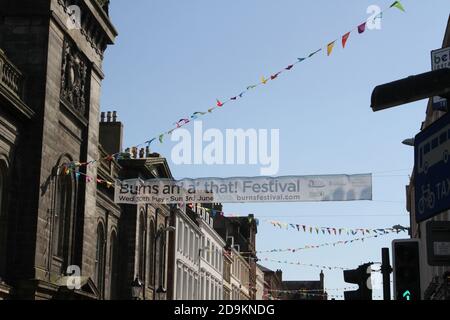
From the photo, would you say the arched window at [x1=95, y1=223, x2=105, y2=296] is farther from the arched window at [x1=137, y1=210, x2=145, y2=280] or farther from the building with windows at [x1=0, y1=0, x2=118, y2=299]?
A: the arched window at [x1=137, y1=210, x2=145, y2=280]

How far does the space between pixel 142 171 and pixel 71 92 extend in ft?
48.6

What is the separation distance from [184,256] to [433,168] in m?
48.1

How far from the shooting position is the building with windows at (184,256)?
2012 inches

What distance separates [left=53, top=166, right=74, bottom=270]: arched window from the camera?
94.8 ft

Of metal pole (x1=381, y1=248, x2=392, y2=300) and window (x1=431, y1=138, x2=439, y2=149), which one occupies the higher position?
window (x1=431, y1=138, x2=439, y2=149)

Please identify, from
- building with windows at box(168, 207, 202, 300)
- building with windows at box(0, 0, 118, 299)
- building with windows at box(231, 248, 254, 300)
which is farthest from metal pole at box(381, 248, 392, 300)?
building with windows at box(231, 248, 254, 300)

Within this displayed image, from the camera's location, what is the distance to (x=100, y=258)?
120ft

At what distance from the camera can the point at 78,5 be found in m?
29.7

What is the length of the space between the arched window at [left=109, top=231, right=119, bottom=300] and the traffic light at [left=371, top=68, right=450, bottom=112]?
3392 centimetres

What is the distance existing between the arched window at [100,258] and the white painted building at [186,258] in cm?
1395

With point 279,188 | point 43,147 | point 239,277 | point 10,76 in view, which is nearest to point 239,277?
point 239,277

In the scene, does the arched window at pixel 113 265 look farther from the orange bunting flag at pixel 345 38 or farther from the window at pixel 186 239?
the orange bunting flag at pixel 345 38

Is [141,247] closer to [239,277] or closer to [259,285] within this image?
[239,277]
